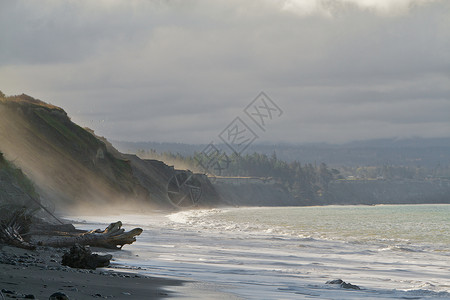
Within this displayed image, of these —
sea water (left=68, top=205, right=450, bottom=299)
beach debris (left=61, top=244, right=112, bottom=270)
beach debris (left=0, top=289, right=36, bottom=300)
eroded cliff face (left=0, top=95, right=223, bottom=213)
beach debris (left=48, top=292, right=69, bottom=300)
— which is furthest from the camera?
eroded cliff face (left=0, top=95, right=223, bottom=213)

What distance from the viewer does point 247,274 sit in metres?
17.5

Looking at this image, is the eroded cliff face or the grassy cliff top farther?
the grassy cliff top

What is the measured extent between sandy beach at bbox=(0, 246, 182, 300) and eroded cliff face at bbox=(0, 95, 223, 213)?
50.6 meters

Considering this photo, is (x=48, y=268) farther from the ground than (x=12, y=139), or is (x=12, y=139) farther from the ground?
(x=12, y=139)

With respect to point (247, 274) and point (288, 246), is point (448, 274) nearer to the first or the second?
point (247, 274)

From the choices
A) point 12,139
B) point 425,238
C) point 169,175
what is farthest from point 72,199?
point 169,175

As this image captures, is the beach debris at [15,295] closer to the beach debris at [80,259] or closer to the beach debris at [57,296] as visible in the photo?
the beach debris at [57,296]

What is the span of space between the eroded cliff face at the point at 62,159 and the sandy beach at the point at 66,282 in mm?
50648

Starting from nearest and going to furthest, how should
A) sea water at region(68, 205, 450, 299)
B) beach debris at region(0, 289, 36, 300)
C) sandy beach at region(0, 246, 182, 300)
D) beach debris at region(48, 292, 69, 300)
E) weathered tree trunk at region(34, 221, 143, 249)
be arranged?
beach debris at region(48, 292, 69, 300), beach debris at region(0, 289, 36, 300), sandy beach at region(0, 246, 182, 300), sea water at region(68, 205, 450, 299), weathered tree trunk at region(34, 221, 143, 249)

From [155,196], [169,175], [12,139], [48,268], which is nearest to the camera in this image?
[48,268]

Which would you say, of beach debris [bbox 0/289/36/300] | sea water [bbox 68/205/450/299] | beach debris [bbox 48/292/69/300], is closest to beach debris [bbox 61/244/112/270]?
sea water [bbox 68/205/450/299]

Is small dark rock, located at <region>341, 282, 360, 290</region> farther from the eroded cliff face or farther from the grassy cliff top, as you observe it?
the grassy cliff top

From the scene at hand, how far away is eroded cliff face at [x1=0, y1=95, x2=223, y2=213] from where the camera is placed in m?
70.4

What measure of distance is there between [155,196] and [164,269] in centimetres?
10692
